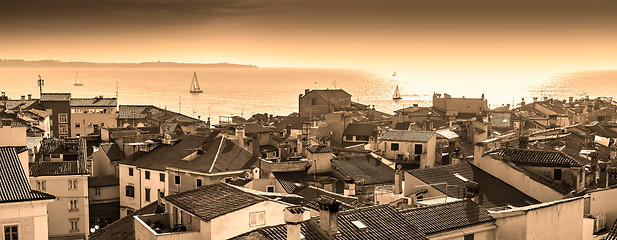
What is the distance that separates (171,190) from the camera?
3344cm

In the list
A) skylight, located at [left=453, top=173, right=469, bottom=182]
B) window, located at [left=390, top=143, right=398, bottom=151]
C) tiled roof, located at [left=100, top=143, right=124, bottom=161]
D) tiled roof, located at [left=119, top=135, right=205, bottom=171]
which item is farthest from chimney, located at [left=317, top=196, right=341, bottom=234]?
tiled roof, located at [left=100, top=143, right=124, bottom=161]

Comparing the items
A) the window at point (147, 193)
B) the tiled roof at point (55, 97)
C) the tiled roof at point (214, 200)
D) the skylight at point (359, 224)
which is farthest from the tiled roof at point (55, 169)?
the tiled roof at point (55, 97)

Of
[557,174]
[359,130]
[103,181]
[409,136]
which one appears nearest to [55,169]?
[103,181]

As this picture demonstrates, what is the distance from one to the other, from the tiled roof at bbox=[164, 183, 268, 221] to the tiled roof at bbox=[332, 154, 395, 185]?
12758mm

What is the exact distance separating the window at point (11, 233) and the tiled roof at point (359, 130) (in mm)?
40286

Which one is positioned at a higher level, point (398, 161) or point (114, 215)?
point (398, 161)

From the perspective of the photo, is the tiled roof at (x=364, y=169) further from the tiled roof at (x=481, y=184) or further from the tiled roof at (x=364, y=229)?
the tiled roof at (x=364, y=229)

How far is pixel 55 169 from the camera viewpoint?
32719 mm

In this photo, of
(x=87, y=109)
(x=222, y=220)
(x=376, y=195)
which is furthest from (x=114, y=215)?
(x=87, y=109)

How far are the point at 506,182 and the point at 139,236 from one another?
473 inches

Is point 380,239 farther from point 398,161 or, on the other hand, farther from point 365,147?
point 365,147

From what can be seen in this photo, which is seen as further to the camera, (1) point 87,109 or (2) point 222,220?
(1) point 87,109

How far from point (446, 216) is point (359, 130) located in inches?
1523

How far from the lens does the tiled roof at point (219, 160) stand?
3262 cm
